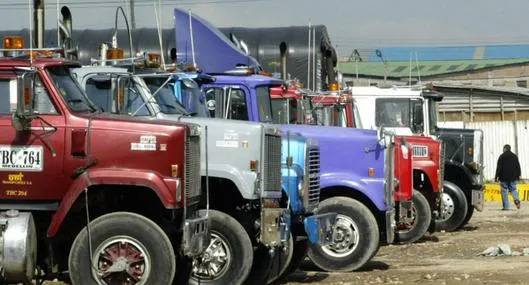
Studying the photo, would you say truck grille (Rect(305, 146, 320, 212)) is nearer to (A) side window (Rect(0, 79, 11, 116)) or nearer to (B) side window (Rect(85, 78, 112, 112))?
(B) side window (Rect(85, 78, 112, 112))

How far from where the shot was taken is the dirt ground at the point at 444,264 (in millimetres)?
12438

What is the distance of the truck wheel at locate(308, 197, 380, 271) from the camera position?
42.5 feet

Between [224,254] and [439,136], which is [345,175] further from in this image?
[439,136]

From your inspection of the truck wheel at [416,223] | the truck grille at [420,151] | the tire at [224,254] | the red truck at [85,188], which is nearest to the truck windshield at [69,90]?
the red truck at [85,188]

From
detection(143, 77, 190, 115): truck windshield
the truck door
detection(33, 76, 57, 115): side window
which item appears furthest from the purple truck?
the truck door

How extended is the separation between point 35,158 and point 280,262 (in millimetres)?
3651


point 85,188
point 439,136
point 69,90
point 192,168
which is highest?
point 69,90

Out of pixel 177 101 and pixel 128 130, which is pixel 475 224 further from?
pixel 128 130

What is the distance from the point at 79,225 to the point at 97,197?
1.16 feet

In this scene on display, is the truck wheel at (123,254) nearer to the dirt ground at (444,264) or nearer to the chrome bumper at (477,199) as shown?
the dirt ground at (444,264)

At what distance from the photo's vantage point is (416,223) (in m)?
17.5

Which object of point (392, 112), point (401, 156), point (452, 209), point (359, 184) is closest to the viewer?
point (359, 184)

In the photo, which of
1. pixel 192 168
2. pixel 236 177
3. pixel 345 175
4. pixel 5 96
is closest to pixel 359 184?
pixel 345 175

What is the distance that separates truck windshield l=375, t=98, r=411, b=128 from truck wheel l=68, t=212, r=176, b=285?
36.9 feet
